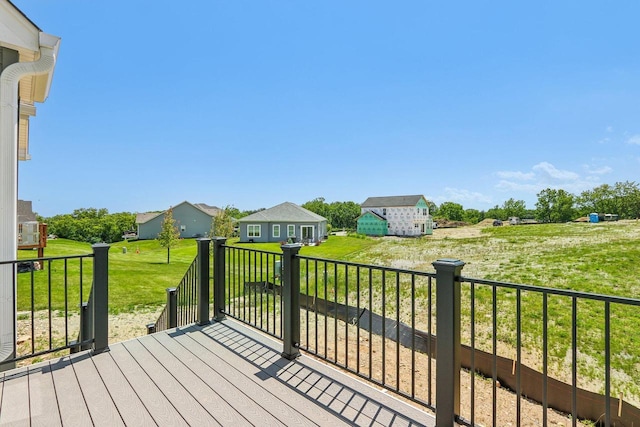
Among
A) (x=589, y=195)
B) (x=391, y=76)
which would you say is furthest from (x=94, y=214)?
(x=589, y=195)

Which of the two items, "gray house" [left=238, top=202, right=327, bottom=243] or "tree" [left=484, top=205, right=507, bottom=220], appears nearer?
"gray house" [left=238, top=202, right=327, bottom=243]

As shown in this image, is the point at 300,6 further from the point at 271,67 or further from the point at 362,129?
the point at 362,129

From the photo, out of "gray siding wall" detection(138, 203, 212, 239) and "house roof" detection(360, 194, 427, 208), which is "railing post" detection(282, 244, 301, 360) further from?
"house roof" detection(360, 194, 427, 208)

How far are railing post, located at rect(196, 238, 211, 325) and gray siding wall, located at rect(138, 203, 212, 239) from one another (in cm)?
3258

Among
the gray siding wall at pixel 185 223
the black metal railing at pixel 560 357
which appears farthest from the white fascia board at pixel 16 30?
the gray siding wall at pixel 185 223

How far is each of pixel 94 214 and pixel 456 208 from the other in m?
61.2

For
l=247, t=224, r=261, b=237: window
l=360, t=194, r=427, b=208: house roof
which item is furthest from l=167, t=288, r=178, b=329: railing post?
l=360, t=194, r=427, b=208: house roof

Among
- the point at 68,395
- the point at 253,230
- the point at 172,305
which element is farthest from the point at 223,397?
the point at 253,230

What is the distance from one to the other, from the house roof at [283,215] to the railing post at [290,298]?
25.9 m

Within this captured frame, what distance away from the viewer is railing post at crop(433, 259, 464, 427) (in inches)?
67.4

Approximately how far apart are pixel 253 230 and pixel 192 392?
2698 centimetres

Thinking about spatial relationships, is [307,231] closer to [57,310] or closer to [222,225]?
[222,225]

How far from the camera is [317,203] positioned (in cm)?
5972

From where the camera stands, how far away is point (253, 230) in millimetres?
28641
